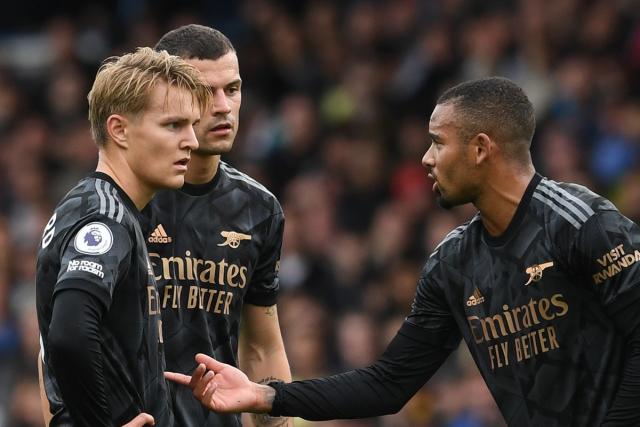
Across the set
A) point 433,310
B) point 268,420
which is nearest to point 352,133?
point 268,420

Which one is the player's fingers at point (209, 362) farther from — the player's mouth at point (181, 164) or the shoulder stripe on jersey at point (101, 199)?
the shoulder stripe on jersey at point (101, 199)

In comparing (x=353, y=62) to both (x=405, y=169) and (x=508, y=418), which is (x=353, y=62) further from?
(x=508, y=418)

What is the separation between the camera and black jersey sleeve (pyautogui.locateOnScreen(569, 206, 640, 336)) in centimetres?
518

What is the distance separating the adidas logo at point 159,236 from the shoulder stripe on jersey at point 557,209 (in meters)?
1.57

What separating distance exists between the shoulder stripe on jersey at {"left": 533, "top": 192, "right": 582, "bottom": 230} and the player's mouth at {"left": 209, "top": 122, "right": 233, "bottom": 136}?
4.29 ft

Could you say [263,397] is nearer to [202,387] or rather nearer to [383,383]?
[202,387]

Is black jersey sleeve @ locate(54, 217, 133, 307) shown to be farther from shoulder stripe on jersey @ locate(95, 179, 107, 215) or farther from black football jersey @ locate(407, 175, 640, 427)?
black football jersey @ locate(407, 175, 640, 427)

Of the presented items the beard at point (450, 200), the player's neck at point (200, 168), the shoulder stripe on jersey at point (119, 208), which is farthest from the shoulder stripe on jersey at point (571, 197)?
the shoulder stripe on jersey at point (119, 208)

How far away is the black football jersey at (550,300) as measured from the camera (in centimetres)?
523

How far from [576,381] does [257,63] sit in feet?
29.9

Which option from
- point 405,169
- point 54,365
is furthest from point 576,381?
point 405,169

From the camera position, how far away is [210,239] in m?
5.99

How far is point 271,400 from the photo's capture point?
5.79 metres

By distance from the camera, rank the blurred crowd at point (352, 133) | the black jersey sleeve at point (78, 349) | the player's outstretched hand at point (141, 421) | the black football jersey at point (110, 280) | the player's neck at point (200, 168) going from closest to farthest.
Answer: the black jersey sleeve at point (78, 349) < the black football jersey at point (110, 280) < the player's outstretched hand at point (141, 421) < the player's neck at point (200, 168) < the blurred crowd at point (352, 133)
